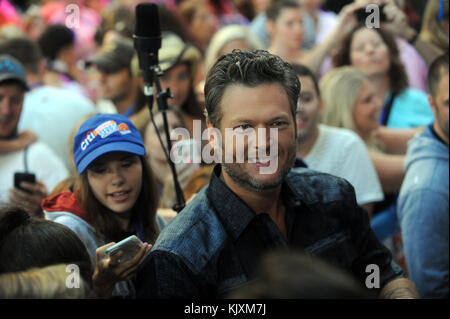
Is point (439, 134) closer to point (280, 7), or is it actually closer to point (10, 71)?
point (10, 71)

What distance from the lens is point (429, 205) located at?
9.75 ft

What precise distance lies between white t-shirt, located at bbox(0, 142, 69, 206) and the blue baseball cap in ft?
3.98

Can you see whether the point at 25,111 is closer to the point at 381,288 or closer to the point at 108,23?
the point at 108,23

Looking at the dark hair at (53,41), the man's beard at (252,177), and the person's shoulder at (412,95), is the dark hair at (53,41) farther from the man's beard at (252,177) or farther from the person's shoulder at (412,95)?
the man's beard at (252,177)

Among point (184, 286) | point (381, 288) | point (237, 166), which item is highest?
point (237, 166)

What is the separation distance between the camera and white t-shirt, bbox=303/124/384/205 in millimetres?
3701

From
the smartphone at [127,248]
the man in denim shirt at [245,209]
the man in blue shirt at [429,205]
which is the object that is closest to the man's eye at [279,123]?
the man in denim shirt at [245,209]

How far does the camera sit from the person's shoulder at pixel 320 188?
2250mm

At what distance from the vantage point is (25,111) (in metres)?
4.59

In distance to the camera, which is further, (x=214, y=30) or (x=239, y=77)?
(x=214, y=30)

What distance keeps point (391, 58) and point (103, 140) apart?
302cm
